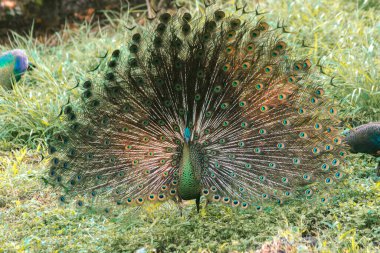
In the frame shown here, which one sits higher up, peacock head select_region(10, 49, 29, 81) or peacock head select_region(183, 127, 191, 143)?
peacock head select_region(10, 49, 29, 81)

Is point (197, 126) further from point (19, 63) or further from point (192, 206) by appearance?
point (19, 63)

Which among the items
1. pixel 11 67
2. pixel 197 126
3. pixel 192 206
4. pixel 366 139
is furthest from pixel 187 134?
pixel 11 67

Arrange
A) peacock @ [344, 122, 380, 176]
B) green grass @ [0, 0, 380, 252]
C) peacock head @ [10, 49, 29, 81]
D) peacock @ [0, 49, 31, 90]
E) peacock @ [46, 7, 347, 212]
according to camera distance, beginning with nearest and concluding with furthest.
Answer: green grass @ [0, 0, 380, 252]
peacock @ [46, 7, 347, 212]
peacock @ [344, 122, 380, 176]
peacock @ [0, 49, 31, 90]
peacock head @ [10, 49, 29, 81]

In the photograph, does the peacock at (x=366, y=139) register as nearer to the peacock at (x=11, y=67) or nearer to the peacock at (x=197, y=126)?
the peacock at (x=197, y=126)

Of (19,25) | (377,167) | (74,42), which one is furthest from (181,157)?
(19,25)

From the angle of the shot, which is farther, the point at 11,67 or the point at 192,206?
the point at 11,67

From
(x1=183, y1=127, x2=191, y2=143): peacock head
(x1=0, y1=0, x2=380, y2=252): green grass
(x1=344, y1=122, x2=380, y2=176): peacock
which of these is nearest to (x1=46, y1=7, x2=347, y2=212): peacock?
(x1=183, y1=127, x2=191, y2=143): peacock head

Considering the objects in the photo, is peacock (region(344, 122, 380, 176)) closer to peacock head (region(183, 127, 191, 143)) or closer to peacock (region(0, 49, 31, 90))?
peacock head (region(183, 127, 191, 143))
